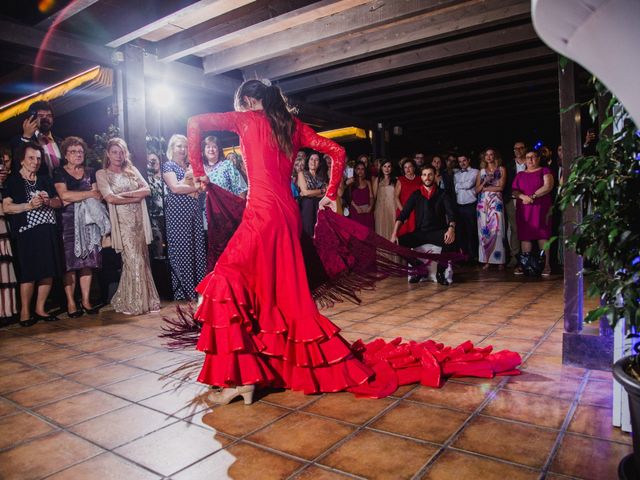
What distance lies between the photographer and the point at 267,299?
7.97 ft

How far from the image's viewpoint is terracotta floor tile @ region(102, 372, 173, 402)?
265 centimetres

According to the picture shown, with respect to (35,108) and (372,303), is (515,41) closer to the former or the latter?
(372,303)

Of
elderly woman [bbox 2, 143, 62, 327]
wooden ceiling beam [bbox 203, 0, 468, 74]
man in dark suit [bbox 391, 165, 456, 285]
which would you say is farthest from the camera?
man in dark suit [bbox 391, 165, 456, 285]

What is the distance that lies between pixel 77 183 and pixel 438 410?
445 centimetres

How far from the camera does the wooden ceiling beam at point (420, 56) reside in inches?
232

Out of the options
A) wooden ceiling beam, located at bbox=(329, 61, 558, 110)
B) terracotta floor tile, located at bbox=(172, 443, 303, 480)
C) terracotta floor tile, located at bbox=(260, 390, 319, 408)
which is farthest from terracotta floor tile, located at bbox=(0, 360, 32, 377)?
wooden ceiling beam, located at bbox=(329, 61, 558, 110)

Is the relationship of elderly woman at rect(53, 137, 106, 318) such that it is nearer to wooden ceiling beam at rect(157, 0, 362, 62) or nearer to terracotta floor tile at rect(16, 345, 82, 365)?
terracotta floor tile at rect(16, 345, 82, 365)

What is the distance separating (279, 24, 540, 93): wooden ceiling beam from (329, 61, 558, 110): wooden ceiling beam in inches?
34.3

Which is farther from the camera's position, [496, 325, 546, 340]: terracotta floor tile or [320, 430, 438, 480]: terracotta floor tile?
[496, 325, 546, 340]: terracotta floor tile

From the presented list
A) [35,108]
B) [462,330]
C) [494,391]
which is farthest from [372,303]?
[35,108]

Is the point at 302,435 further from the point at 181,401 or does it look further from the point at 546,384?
the point at 546,384

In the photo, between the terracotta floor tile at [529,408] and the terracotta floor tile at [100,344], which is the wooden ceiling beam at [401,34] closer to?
the terracotta floor tile at [529,408]

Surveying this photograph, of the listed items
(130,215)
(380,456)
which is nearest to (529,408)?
(380,456)

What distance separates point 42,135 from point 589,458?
5.82 metres
